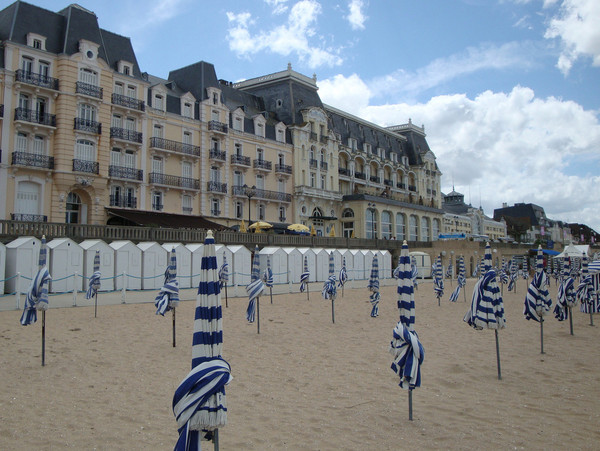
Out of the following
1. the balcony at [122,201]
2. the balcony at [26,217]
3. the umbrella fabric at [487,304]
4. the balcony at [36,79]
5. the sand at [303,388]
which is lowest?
the sand at [303,388]

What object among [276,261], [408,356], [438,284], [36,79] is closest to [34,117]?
[36,79]

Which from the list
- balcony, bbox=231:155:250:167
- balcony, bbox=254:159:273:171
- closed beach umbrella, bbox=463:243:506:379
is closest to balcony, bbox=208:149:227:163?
balcony, bbox=231:155:250:167

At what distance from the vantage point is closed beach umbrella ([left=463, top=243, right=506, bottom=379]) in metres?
9.61

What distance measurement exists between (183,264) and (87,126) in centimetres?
1266

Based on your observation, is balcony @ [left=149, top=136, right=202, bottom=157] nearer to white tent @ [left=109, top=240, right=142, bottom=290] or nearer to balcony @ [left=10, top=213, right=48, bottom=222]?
balcony @ [left=10, top=213, right=48, bottom=222]

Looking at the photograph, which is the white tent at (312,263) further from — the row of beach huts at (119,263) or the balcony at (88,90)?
the balcony at (88,90)

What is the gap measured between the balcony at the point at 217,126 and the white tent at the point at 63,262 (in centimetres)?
1962

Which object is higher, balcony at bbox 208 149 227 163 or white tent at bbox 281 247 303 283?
balcony at bbox 208 149 227 163

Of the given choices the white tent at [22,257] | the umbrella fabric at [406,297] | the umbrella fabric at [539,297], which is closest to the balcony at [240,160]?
the white tent at [22,257]

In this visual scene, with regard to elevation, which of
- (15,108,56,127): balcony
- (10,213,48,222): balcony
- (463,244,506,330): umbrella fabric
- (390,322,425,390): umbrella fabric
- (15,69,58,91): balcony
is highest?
(15,69,58,91): balcony

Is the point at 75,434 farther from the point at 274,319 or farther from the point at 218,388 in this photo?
the point at 274,319

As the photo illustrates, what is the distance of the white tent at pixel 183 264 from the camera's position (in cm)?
2695

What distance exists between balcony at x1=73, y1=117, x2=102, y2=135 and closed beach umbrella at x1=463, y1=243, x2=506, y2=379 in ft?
96.2

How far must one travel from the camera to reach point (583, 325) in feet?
57.4
